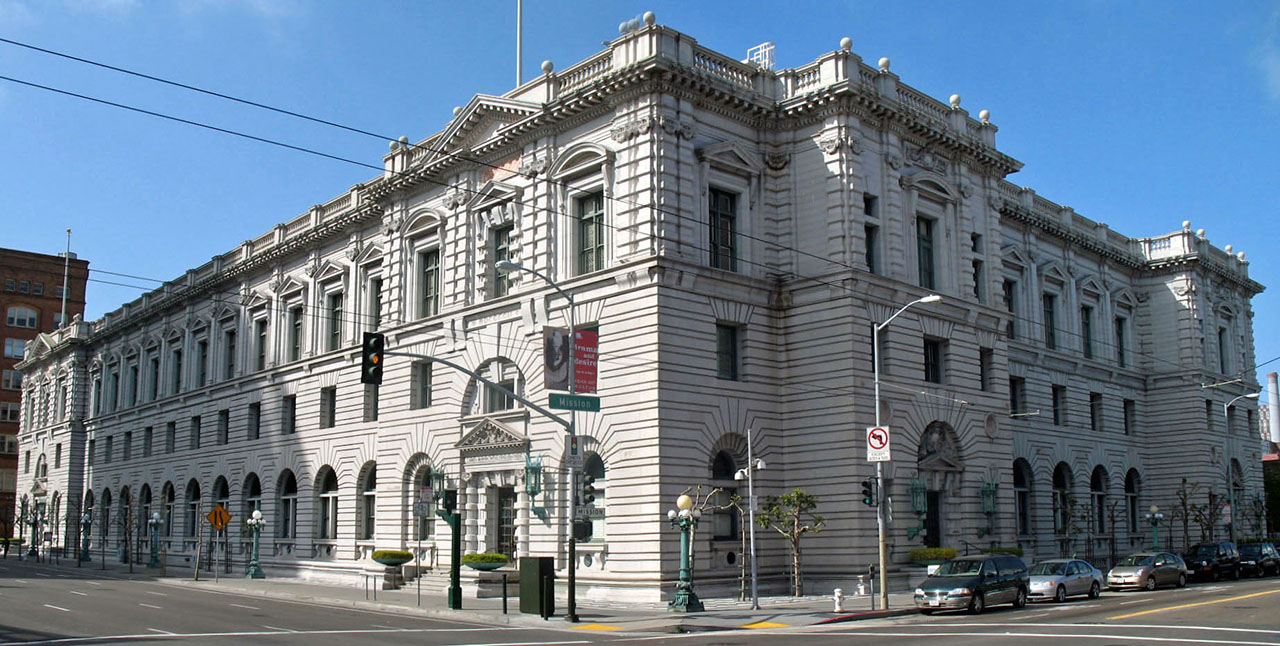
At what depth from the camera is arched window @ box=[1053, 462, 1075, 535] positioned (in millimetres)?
55688

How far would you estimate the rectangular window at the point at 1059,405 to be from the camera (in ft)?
192

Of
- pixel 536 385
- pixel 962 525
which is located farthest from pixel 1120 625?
pixel 536 385

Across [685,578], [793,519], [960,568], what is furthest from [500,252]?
[960,568]

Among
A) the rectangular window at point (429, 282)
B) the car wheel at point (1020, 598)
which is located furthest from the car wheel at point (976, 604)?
the rectangular window at point (429, 282)

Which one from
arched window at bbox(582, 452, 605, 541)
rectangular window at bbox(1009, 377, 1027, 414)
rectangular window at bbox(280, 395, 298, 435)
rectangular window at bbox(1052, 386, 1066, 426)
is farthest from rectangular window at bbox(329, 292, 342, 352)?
rectangular window at bbox(1052, 386, 1066, 426)

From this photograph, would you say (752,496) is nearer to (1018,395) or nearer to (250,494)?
(1018,395)

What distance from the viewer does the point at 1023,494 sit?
54625 millimetres

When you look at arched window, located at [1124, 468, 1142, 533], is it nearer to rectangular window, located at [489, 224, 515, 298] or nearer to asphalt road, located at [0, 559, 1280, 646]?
asphalt road, located at [0, 559, 1280, 646]

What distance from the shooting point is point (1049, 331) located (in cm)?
5922

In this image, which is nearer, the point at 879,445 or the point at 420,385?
the point at 879,445

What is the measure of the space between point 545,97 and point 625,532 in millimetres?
16785

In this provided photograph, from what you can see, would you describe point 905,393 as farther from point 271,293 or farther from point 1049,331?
point 271,293

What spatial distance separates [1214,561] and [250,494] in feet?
160

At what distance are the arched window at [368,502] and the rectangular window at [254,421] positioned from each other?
13.7m
